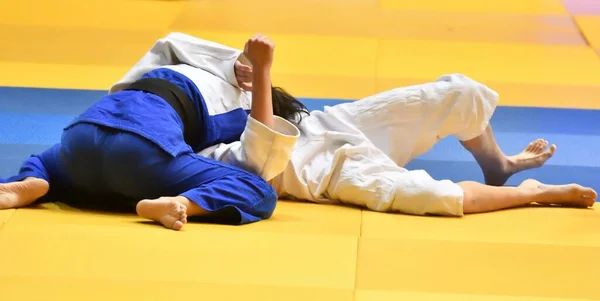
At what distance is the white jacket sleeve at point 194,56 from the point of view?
3930 millimetres

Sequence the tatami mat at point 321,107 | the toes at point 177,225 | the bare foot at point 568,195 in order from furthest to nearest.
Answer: the bare foot at point 568,195, the toes at point 177,225, the tatami mat at point 321,107

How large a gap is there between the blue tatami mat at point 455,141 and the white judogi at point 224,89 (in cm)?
85

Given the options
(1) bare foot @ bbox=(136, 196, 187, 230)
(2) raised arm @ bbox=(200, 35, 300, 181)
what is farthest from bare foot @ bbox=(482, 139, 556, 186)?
(1) bare foot @ bbox=(136, 196, 187, 230)

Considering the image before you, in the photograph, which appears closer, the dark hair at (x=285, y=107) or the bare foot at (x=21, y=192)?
the bare foot at (x=21, y=192)

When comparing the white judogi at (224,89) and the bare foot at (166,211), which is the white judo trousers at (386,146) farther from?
the bare foot at (166,211)

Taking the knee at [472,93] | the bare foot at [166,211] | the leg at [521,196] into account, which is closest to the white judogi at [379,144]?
the knee at [472,93]

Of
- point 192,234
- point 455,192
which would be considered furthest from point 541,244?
point 192,234

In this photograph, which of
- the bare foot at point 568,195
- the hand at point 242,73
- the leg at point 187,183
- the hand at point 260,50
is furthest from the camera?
the hand at point 242,73

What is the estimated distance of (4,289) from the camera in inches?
104

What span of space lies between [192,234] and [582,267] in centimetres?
128

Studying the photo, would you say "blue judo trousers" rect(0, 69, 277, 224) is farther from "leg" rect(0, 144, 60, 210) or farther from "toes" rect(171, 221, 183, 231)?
"toes" rect(171, 221, 183, 231)

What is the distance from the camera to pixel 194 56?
13.0 ft

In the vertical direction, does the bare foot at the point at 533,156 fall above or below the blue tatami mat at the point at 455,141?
above

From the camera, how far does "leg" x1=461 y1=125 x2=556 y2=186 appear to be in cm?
416
